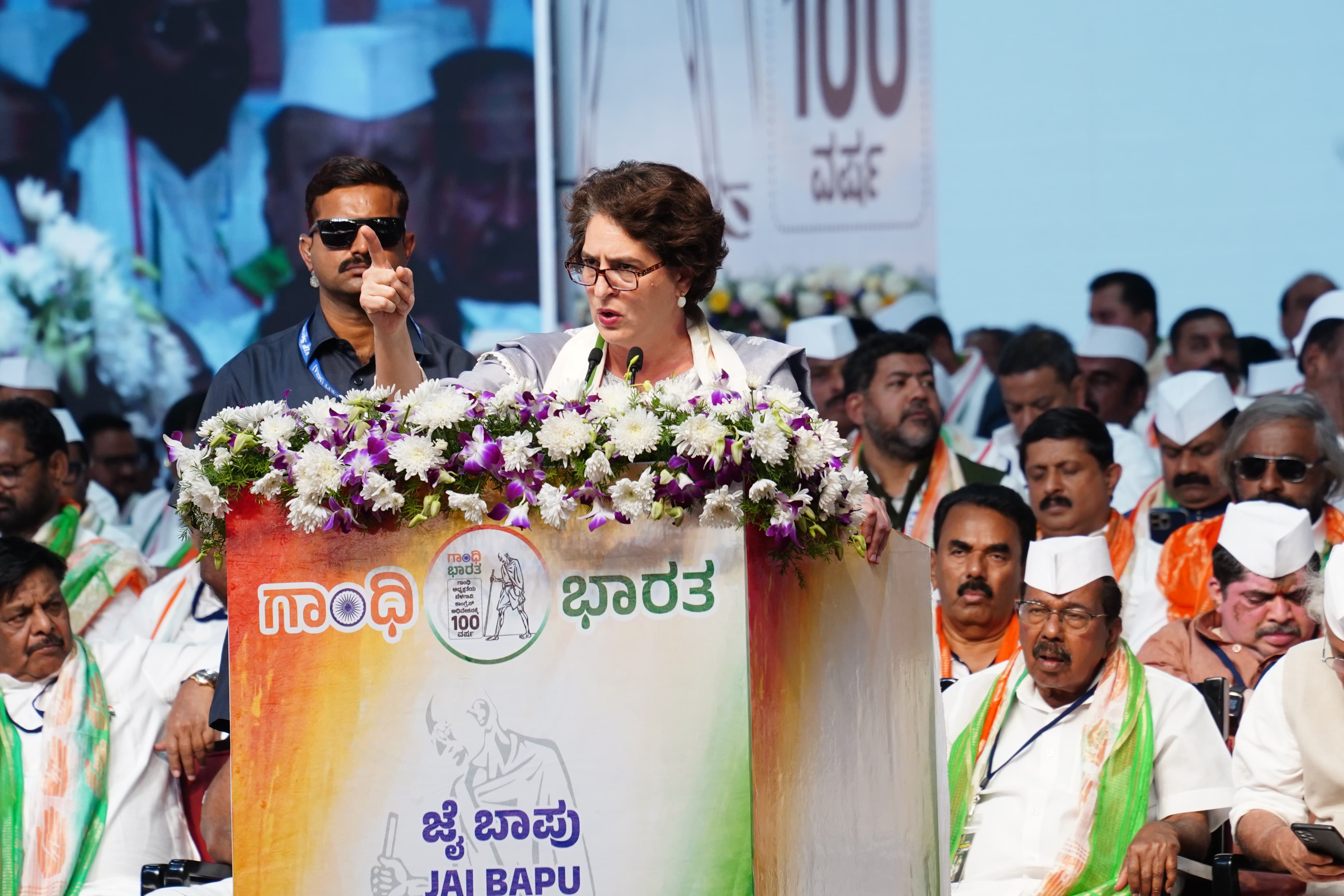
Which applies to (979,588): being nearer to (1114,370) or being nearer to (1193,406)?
(1193,406)

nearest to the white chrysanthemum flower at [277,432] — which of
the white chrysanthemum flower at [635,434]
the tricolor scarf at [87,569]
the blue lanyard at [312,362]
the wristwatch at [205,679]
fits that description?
the white chrysanthemum flower at [635,434]

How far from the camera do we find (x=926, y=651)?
301 centimetres

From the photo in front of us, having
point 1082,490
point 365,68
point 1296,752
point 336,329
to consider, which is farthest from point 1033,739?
point 365,68

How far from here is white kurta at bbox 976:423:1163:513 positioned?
7105 mm

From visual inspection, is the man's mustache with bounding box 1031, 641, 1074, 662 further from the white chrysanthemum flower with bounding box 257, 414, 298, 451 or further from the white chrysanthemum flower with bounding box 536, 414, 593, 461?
the white chrysanthemum flower with bounding box 257, 414, 298, 451

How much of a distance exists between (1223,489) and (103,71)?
227 inches

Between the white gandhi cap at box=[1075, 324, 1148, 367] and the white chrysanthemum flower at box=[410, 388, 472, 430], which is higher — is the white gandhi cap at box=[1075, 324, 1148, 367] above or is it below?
above

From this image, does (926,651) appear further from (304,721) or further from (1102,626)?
(1102,626)

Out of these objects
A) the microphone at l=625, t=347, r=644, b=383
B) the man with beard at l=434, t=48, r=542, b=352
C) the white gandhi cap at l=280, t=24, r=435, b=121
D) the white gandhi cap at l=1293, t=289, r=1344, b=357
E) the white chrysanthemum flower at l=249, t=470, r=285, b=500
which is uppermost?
the white gandhi cap at l=280, t=24, r=435, b=121

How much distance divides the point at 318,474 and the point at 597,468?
1.41 ft

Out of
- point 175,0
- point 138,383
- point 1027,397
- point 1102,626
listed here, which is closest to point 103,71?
point 175,0

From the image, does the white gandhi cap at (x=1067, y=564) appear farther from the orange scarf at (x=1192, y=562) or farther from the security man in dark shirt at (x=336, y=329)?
the security man in dark shirt at (x=336, y=329)

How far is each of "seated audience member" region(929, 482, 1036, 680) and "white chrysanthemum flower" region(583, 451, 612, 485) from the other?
2.90 metres

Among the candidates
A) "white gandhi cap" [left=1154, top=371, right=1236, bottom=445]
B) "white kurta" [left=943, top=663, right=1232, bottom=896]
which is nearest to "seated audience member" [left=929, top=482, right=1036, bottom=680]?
"white kurta" [left=943, top=663, right=1232, bottom=896]
